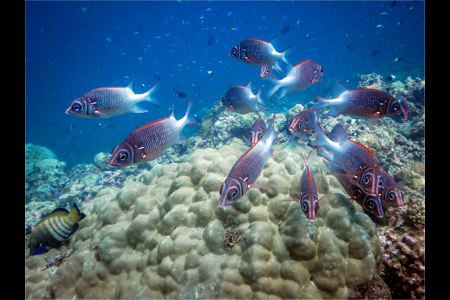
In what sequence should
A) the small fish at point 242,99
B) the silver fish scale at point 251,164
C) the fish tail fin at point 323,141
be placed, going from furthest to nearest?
the small fish at point 242,99 → the fish tail fin at point 323,141 → the silver fish scale at point 251,164

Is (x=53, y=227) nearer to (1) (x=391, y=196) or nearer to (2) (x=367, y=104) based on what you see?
(1) (x=391, y=196)

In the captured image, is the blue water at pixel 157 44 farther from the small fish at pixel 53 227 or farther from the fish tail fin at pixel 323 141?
the fish tail fin at pixel 323 141

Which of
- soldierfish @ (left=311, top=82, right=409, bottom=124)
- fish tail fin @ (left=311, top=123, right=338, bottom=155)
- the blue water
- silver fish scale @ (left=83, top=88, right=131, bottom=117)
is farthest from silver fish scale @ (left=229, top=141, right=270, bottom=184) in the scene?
the blue water

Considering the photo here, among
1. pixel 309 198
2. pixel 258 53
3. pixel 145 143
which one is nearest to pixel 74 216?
pixel 145 143

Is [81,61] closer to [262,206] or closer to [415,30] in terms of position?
[262,206]

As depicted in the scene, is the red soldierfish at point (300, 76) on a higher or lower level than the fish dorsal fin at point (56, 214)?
higher

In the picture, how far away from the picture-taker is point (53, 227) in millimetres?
3861

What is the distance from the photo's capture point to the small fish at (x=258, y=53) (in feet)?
12.8

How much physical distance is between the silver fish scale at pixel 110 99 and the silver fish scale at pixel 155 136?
1.09 m

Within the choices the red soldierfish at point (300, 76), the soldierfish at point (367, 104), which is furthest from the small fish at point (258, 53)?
the soldierfish at point (367, 104)

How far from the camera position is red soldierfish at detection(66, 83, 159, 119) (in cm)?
303

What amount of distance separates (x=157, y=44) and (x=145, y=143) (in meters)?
90.3

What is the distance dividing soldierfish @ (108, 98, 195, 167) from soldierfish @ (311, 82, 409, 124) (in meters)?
2.46

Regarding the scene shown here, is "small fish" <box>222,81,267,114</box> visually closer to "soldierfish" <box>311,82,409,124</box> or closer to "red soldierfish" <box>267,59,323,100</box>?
"red soldierfish" <box>267,59,323,100</box>
